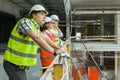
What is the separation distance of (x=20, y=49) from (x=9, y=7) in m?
12.8

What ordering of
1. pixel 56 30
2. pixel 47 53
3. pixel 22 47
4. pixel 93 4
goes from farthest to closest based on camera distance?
1. pixel 93 4
2. pixel 56 30
3. pixel 47 53
4. pixel 22 47

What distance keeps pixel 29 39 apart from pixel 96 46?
13.4 meters

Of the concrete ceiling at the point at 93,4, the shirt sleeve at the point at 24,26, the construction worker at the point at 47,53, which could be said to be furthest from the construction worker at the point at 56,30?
the concrete ceiling at the point at 93,4

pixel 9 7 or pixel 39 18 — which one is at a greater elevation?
pixel 9 7

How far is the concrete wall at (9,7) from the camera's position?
1432 centimetres

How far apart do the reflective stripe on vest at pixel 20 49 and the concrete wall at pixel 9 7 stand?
38.2 ft

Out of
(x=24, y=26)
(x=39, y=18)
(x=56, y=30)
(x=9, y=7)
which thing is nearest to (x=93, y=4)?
(x=9, y=7)

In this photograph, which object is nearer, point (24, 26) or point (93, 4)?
point (24, 26)

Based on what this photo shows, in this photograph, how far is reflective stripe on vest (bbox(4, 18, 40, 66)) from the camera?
8.45ft

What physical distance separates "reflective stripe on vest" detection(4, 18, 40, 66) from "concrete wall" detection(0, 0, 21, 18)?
38.2 ft

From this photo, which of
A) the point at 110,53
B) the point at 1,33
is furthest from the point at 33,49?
the point at 110,53

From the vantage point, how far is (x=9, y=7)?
15125 mm

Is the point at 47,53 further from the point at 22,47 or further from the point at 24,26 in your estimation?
the point at 24,26

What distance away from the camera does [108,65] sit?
18.2m
